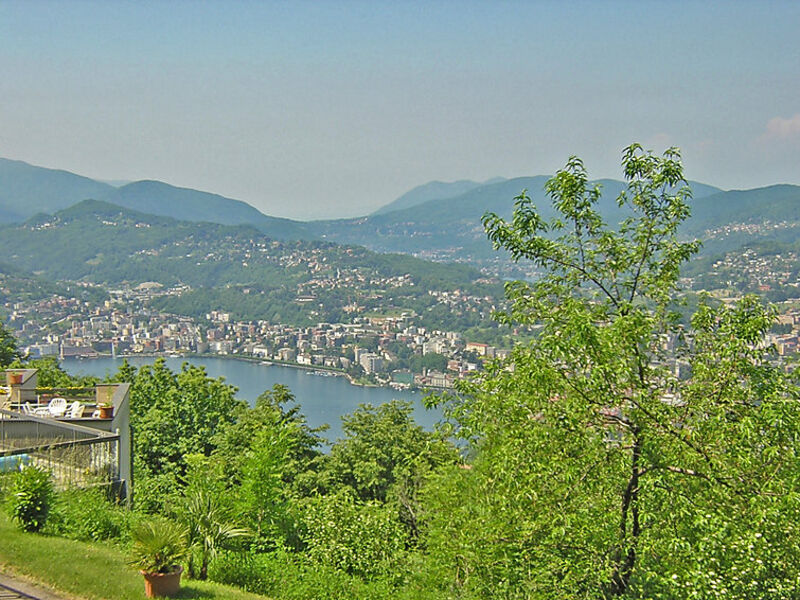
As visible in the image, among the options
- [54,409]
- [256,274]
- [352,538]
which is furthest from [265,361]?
[352,538]

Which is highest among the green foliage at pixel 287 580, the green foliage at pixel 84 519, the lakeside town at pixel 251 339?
the green foliage at pixel 84 519

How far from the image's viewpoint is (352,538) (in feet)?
31.7

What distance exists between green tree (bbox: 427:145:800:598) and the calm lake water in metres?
47.8

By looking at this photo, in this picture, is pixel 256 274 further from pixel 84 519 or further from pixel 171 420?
pixel 84 519

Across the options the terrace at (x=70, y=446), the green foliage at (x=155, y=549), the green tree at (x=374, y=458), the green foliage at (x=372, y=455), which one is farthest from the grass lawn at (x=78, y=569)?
the green foliage at (x=372, y=455)

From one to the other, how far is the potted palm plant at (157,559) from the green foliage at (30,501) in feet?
5.05

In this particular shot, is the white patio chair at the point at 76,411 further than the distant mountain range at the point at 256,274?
No

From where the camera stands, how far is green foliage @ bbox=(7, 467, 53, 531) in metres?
6.75

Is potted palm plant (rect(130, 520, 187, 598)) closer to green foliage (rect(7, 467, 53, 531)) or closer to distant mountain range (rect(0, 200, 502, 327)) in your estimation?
green foliage (rect(7, 467, 53, 531))

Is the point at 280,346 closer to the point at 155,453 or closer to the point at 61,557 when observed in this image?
the point at 155,453

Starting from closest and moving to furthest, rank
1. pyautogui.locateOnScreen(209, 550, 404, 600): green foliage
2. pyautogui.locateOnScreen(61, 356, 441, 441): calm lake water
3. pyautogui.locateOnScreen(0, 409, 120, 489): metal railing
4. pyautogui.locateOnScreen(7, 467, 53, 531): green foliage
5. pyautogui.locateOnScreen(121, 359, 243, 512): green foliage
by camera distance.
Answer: pyautogui.locateOnScreen(7, 467, 53, 531): green foliage
pyautogui.locateOnScreen(209, 550, 404, 600): green foliage
pyautogui.locateOnScreen(0, 409, 120, 489): metal railing
pyautogui.locateOnScreen(121, 359, 243, 512): green foliage
pyautogui.locateOnScreen(61, 356, 441, 441): calm lake water

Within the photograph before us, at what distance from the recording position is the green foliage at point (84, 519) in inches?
279

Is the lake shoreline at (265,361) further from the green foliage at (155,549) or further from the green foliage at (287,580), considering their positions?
the green foliage at (155,549)

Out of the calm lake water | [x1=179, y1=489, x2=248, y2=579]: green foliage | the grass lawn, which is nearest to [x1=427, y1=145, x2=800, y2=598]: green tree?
[x1=179, y1=489, x2=248, y2=579]: green foliage
